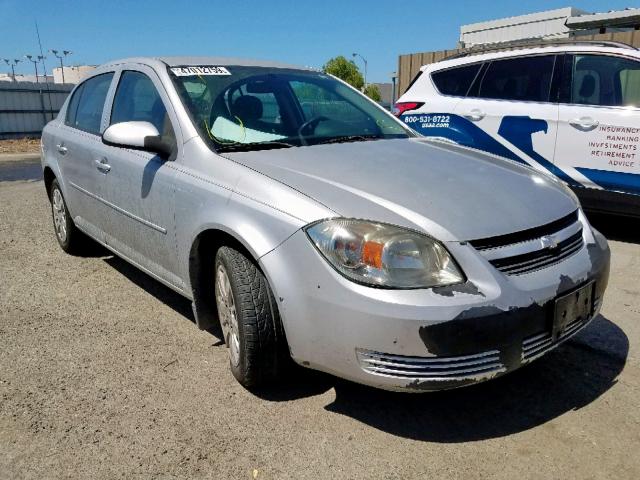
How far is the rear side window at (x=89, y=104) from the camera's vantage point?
400cm

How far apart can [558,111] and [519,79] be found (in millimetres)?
589

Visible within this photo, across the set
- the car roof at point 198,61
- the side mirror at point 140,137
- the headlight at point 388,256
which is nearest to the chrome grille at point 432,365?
the headlight at point 388,256

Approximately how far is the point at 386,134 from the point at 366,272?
1556 mm

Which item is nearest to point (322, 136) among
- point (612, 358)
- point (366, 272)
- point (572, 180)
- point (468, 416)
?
point (366, 272)

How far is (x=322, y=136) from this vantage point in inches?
125

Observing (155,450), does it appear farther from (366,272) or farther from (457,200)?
(457,200)

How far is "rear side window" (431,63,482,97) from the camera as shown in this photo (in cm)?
596

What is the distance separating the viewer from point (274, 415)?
2.50 m

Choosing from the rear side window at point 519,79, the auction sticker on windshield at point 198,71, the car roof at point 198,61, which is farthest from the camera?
the rear side window at point 519,79

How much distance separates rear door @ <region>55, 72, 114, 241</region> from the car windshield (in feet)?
3.21

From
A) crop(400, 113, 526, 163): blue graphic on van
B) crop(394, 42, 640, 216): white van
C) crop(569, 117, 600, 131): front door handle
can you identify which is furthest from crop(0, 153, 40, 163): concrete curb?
crop(569, 117, 600, 131): front door handle

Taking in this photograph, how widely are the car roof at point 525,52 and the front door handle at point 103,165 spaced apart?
3.97 meters

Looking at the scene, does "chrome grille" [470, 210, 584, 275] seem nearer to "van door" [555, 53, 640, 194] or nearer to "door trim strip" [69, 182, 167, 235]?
"door trim strip" [69, 182, 167, 235]

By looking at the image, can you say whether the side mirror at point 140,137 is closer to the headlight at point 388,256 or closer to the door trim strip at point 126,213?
the door trim strip at point 126,213
